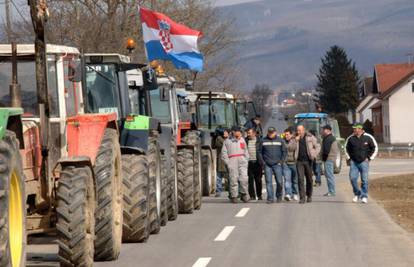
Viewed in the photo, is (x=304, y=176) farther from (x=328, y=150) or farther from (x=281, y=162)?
(x=328, y=150)

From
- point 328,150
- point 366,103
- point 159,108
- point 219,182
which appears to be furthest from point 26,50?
point 366,103

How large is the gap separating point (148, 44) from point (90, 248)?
1505cm

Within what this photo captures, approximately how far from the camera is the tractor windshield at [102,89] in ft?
53.0

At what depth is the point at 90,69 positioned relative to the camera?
53.1ft

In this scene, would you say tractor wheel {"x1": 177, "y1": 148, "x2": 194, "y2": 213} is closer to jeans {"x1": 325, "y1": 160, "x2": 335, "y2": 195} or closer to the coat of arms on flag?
the coat of arms on flag

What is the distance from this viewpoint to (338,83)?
13500cm

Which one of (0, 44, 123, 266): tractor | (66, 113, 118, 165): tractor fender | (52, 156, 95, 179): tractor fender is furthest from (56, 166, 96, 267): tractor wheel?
(66, 113, 118, 165): tractor fender

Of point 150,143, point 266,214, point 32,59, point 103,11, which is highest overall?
point 103,11

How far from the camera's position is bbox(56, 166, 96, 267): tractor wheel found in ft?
38.5

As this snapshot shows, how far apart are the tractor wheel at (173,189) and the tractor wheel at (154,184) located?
184cm

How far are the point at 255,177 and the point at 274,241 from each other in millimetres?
10670

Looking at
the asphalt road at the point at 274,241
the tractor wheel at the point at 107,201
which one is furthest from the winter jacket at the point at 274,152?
the tractor wheel at the point at 107,201

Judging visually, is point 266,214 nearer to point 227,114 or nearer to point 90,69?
point 90,69

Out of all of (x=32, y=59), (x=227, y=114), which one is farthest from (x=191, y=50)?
(x=32, y=59)
